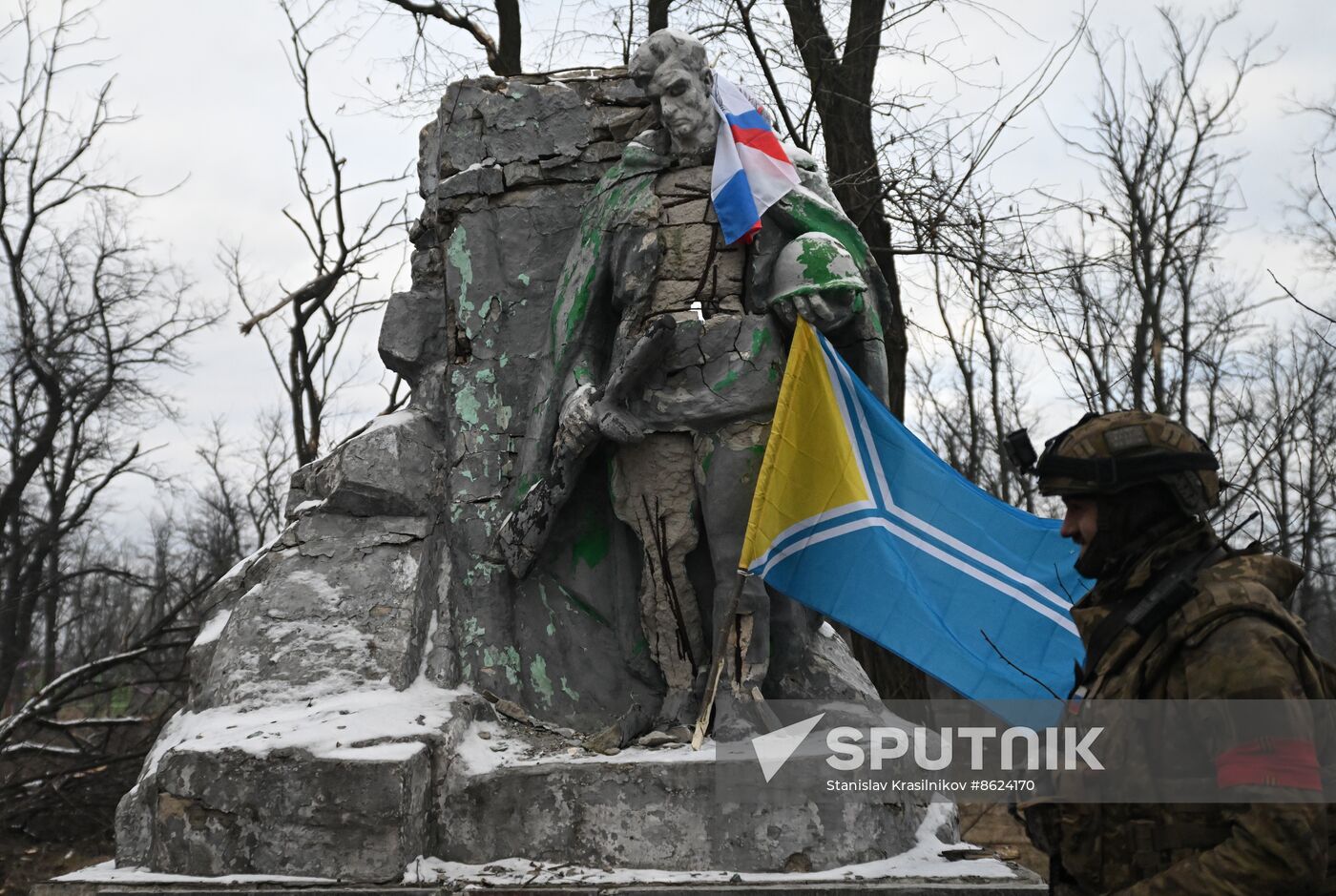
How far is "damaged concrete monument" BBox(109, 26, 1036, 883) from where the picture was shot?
3.93m

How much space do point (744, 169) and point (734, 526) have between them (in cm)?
132

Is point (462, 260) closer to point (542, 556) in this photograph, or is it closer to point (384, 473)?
point (384, 473)

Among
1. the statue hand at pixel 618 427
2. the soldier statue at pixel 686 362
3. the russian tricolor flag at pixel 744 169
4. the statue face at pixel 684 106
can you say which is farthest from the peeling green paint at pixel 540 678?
the statue face at pixel 684 106

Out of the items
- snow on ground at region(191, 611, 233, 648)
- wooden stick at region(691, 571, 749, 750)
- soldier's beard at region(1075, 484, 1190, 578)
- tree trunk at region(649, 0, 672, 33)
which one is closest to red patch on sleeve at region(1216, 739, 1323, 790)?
soldier's beard at region(1075, 484, 1190, 578)

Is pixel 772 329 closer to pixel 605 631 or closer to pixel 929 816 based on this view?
pixel 605 631

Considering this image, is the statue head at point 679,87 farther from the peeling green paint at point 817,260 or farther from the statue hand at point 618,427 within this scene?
the statue hand at point 618,427

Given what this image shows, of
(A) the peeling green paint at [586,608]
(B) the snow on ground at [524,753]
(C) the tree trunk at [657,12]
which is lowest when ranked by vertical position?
(B) the snow on ground at [524,753]

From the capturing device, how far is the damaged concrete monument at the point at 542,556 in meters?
3.93

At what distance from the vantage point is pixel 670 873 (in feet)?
12.8

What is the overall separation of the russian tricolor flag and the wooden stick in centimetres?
132

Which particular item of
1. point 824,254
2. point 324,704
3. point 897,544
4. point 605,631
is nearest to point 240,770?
Result: point 324,704

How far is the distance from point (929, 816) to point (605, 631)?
137 centimetres

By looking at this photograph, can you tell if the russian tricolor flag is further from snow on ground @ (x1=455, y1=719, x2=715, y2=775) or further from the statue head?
snow on ground @ (x1=455, y1=719, x2=715, y2=775)

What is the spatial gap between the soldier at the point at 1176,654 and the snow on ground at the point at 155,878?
2.35 meters
